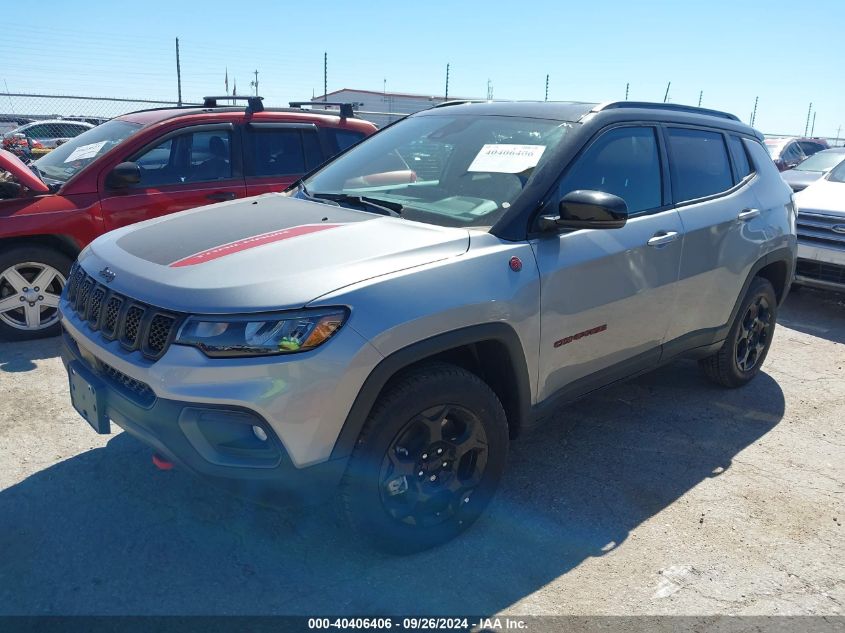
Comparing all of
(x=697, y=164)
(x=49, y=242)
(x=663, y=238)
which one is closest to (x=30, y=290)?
(x=49, y=242)

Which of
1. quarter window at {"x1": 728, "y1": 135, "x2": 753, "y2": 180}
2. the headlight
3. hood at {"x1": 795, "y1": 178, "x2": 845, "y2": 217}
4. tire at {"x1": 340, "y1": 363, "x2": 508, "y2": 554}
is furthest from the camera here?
hood at {"x1": 795, "y1": 178, "x2": 845, "y2": 217}

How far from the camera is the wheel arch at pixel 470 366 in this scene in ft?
8.04

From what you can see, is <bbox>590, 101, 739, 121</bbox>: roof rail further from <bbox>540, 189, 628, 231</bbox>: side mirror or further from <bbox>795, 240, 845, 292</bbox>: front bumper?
<bbox>795, 240, 845, 292</bbox>: front bumper

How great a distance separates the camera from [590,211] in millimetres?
2932

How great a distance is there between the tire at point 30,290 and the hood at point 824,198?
654 cm

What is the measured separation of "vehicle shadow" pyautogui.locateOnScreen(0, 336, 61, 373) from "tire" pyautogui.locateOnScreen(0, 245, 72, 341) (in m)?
0.05

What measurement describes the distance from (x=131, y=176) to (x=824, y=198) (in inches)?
262

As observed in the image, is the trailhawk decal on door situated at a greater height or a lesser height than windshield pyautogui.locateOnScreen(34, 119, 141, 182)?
lesser

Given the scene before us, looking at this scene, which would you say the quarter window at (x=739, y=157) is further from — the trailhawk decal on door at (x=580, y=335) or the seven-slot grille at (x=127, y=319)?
the seven-slot grille at (x=127, y=319)

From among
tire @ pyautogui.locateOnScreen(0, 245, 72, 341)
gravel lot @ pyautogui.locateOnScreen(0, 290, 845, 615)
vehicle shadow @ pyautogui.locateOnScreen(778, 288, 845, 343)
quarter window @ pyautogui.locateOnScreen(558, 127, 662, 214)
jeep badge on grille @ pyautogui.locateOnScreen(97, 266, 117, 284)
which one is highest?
quarter window @ pyautogui.locateOnScreen(558, 127, 662, 214)

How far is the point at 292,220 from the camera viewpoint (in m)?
3.13

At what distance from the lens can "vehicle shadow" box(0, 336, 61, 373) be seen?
475 cm

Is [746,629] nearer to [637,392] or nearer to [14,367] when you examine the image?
[637,392]

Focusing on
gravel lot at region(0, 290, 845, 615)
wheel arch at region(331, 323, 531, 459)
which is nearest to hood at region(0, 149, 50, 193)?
gravel lot at region(0, 290, 845, 615)
